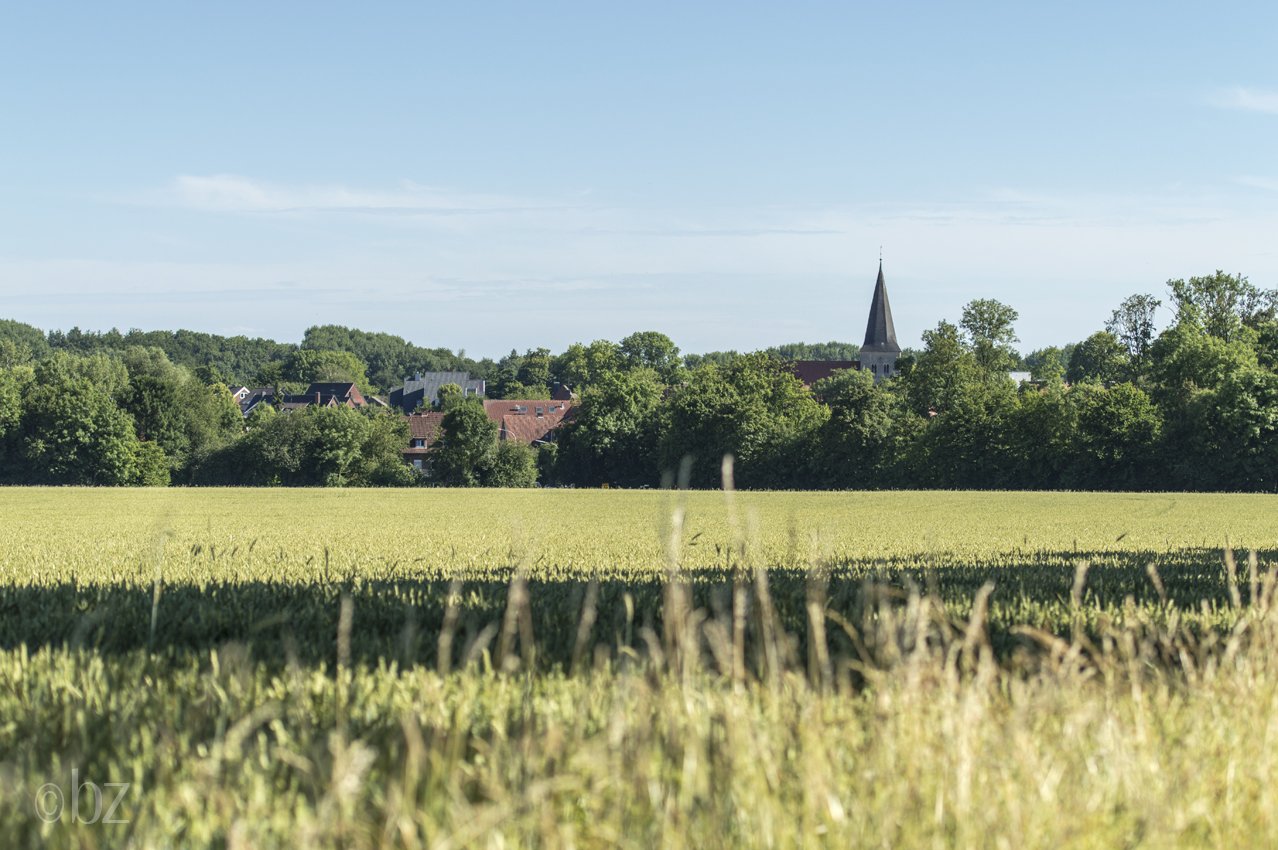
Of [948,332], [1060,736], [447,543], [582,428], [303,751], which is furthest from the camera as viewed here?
[948,332]

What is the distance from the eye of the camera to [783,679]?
392 cm

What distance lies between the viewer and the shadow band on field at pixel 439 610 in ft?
16.8

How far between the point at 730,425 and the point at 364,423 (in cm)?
2967

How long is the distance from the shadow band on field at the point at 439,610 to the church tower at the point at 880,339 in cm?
12948

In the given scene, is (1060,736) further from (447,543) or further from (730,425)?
(730,425)

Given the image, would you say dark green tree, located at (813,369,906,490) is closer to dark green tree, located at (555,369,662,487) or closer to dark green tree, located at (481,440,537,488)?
dark green tree, located at (555,369,662,487)

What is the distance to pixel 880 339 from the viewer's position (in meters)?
137

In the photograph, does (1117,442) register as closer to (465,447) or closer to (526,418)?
(465,447)

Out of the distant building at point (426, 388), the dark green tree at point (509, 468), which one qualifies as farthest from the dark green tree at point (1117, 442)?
the distant building at point (426, 388)

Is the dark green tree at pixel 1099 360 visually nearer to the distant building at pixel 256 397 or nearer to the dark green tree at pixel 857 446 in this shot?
the dark green tree at pixel 857 446

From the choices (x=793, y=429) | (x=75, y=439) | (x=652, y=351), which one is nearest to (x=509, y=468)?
(x=793, y=429)

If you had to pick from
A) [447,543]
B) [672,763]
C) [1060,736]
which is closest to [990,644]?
[1060,736]

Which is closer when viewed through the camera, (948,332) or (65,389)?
(65,389)

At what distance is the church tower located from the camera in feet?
444
